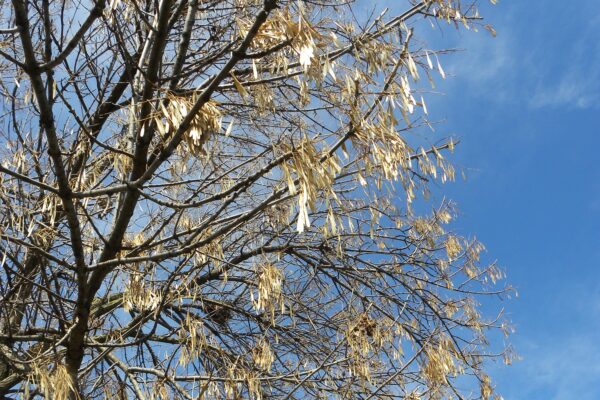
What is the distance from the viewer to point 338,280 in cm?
387

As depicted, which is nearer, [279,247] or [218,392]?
[218,392]

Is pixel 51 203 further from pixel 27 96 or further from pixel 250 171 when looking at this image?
pixel 250 171

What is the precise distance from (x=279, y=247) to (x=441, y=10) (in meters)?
1.83

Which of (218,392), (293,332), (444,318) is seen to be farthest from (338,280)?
(218,392)

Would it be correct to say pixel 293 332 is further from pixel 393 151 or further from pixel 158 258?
pixel 393 151

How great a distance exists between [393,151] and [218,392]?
1398mm

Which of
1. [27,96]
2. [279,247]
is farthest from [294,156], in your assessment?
[279,247]

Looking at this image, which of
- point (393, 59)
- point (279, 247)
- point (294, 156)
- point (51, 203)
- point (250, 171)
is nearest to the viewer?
point (294, 156)

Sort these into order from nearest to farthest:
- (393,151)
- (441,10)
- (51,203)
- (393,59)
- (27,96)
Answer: (393,151), (393,59), (441,10), (51,203), (27,96)

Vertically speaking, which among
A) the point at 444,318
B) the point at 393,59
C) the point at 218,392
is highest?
the point at 444,318

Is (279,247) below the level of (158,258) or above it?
above

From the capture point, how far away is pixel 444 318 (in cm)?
375

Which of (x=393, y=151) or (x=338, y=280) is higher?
(x=338, y=280)

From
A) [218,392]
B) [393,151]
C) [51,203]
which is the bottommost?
[218,392]
